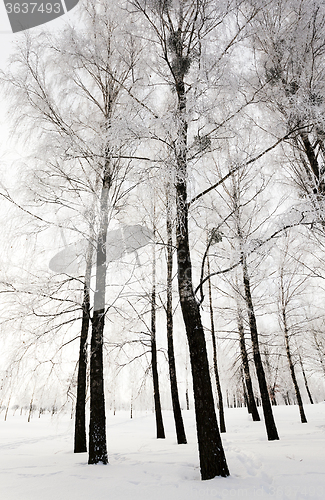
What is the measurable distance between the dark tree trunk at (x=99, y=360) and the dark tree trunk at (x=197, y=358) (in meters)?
1.73

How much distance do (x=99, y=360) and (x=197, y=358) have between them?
2.33m

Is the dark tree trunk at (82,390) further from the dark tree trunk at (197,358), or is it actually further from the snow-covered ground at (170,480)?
the dark tree trunk at (197,358)

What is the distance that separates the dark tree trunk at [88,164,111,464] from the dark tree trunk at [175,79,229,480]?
1733 millimetres

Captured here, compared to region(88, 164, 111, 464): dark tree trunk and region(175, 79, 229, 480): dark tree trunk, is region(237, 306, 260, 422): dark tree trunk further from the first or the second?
region(175, 79, 229, 480): dark tree trunk

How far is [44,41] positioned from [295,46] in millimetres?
5017

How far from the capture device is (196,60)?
15.5 feet

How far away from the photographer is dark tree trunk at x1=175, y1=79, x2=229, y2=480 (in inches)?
140

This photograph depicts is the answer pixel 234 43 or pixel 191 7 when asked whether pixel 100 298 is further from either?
pixel 191 7

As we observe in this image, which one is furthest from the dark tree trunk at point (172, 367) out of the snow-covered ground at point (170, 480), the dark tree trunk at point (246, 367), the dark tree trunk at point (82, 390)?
the dark tree trunk at point (246, 367)

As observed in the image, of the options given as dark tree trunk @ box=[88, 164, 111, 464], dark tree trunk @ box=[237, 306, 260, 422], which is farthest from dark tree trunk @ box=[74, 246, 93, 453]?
dark tree trunk @ box=[237, 306, 260, 422]

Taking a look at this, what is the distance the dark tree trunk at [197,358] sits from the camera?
3.56 m

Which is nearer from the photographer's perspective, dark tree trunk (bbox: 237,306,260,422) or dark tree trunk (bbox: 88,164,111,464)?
dark tree trunk (bbox: 88,164,111,464)

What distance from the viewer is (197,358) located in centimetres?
392

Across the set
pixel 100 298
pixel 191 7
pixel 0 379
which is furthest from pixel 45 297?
pixel 191 7
